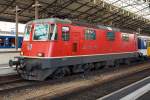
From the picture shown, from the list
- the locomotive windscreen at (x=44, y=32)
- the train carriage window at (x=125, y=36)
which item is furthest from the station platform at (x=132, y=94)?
the train carriage window at (x=125, y=36)

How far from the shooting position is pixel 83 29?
15.8 m

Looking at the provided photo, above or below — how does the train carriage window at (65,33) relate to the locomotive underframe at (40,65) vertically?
Result: above

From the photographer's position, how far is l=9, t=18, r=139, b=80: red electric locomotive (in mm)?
13430

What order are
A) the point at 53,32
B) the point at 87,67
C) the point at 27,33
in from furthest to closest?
the point at 87,67 < the point at 27,33 < the point at 53,32

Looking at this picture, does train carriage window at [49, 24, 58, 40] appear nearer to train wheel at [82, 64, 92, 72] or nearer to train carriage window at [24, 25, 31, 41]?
train carriage window at [24, 25, 31, 41]

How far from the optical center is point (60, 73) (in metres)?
14.4

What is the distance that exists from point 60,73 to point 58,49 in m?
1.38

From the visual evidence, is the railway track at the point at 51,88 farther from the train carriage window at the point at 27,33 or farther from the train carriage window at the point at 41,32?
the train carriage window at the point at 27,33

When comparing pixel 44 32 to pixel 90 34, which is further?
pixel 90 34

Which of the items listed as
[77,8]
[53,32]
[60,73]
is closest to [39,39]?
[53,32]

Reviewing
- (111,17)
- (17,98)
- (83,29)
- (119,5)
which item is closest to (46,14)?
(119,5)

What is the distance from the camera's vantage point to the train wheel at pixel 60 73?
1404 centimetres

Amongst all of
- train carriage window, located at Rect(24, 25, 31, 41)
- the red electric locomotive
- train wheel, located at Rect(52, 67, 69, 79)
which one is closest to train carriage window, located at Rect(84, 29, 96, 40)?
the red electric locomotive

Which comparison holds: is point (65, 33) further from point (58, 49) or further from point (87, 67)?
point (87, 67)
